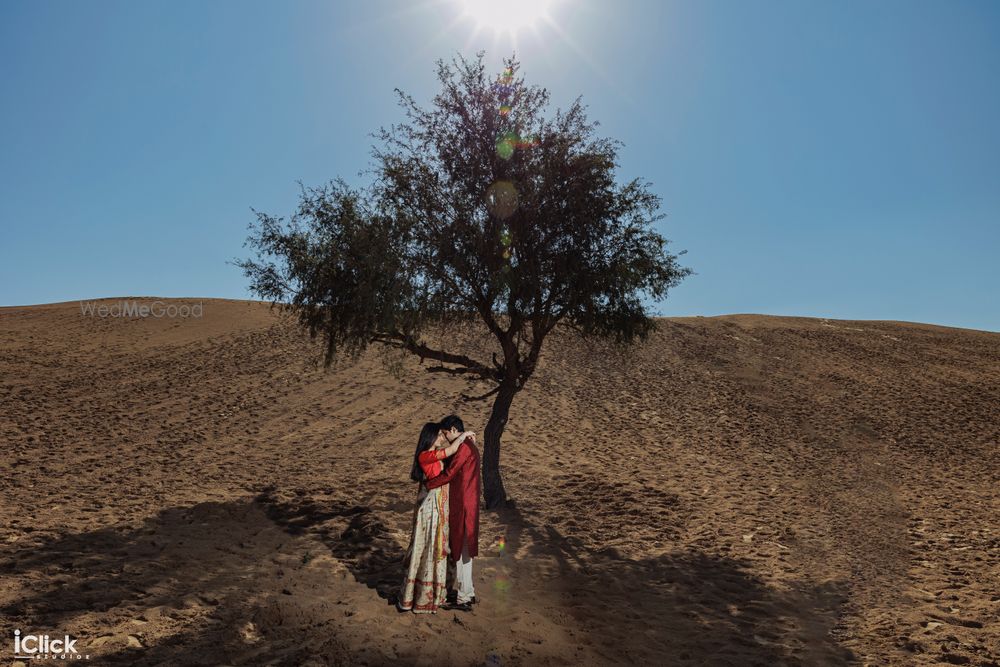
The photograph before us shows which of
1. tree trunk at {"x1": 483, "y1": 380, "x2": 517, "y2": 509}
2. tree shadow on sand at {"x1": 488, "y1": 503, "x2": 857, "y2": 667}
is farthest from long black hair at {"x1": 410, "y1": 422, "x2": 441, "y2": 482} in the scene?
tree trunk at {"x1": 483, "y1": 380, "x2": 517, "y2": 509}

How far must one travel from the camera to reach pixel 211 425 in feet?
66.5

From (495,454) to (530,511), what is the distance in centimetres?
146

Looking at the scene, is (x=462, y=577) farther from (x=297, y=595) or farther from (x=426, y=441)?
(x=297, y=595)

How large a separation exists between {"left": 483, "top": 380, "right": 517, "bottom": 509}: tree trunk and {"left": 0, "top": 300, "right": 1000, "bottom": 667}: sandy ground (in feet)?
1.59

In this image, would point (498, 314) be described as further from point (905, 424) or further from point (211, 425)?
point (905, 424)

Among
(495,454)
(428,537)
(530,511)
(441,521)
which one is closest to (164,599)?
(428,537)

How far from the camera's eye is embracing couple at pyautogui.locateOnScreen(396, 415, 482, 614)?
305 inches

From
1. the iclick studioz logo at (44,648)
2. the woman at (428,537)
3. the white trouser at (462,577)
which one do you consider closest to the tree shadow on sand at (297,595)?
the iclick studioz logo at (44,648)

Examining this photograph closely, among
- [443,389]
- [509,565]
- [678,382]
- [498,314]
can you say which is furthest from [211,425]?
[678,382]

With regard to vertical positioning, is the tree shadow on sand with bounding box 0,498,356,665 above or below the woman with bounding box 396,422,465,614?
below

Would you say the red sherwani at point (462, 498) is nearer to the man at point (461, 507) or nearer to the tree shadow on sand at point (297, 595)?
the man at point (461, 507)

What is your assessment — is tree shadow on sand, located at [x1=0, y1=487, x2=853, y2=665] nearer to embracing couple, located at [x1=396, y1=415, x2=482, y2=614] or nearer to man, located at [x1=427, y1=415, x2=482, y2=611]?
embracing couple, located at [x1=396, y1=415, x2=482, y2=614]

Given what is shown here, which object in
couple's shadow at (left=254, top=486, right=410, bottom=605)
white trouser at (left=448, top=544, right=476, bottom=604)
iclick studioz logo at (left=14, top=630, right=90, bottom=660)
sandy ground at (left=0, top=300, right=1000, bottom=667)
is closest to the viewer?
iclick studioz logo at (left=14, top=630, right=90, bottom=660)

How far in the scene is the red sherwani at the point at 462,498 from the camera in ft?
25.8
